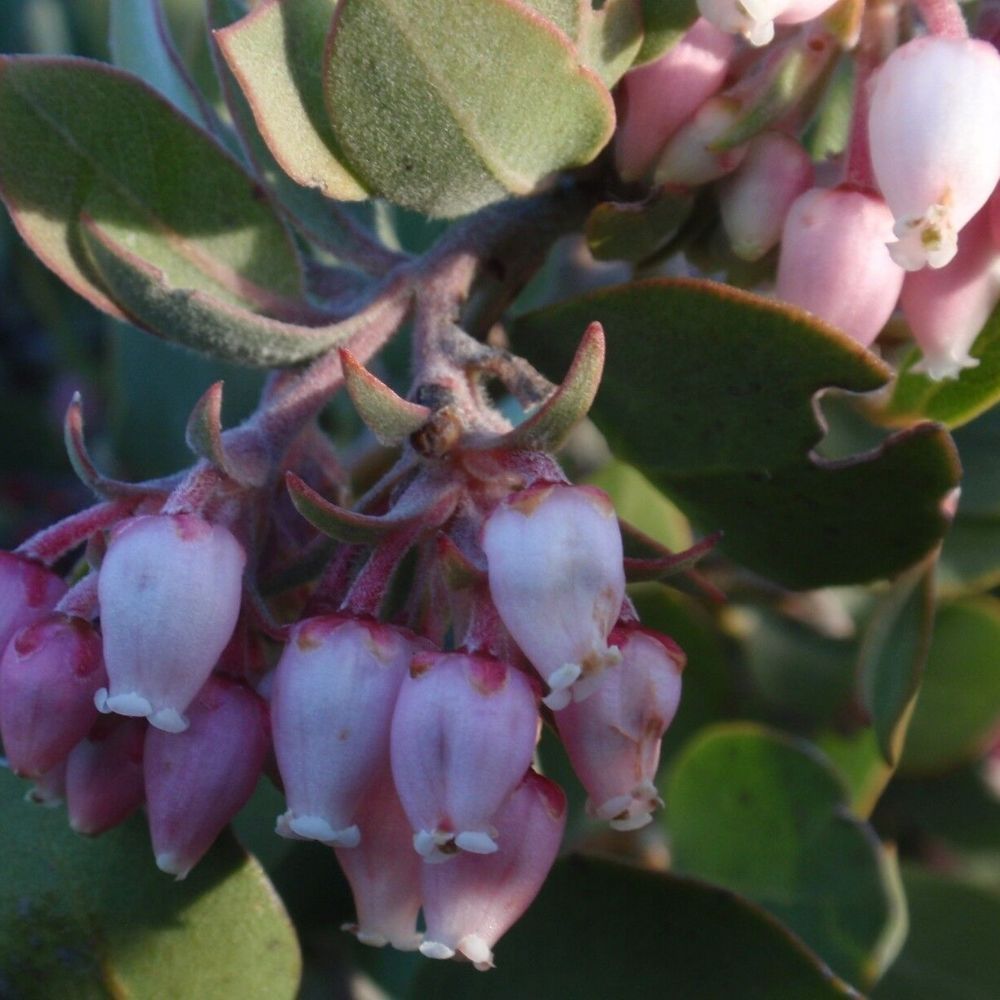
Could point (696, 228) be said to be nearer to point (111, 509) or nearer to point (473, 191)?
point (473, 191)

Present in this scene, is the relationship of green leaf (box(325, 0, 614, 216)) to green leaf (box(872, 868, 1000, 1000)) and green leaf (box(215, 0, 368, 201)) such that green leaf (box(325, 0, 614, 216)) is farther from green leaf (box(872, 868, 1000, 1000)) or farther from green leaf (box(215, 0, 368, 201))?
green leaf (box(872, 868, 1000, 1000))

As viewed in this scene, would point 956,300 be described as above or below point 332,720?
above

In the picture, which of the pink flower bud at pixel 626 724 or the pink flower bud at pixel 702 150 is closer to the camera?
the pink flower bud at pixel 626 724

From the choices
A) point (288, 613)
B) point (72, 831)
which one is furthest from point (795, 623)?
point (72, 831)

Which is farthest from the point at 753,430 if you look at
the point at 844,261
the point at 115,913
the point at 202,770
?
the point at 115,913

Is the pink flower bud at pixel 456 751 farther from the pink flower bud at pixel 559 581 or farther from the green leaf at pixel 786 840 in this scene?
the green leaf at pixel 786 840

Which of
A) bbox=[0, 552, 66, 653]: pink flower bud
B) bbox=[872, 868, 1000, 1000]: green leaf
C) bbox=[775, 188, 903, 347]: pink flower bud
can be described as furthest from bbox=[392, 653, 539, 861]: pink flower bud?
bbox=[872, 868, 1000, 1000]: green leaf

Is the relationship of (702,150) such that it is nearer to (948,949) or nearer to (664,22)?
(664,22)

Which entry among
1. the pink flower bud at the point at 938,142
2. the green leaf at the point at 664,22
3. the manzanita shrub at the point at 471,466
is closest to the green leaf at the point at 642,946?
the manzanita shrub at the point at 471,466
